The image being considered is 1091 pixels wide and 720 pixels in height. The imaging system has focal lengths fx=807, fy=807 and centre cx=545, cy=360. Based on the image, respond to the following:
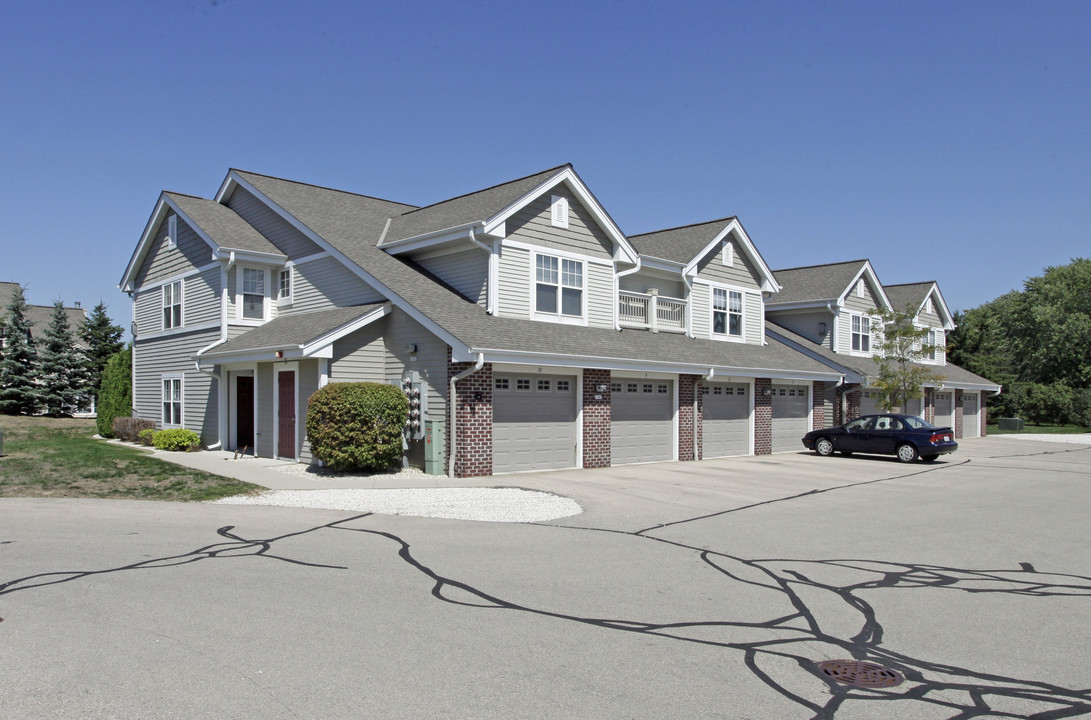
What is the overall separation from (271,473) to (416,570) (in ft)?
32.6

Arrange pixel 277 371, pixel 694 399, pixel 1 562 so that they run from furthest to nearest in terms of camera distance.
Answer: pixel 694 399 < pixel 277 371 < pixel 1 562

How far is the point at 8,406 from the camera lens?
37094mm

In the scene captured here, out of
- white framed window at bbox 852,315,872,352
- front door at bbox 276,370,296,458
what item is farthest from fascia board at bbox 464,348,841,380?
white framed window at bbox 852,315,872,352

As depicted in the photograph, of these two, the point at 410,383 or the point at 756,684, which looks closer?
the point at 756,684

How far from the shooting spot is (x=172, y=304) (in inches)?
1012

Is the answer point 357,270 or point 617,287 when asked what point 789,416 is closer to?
point 617,287

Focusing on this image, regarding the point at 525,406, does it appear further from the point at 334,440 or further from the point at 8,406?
the point at 8,406

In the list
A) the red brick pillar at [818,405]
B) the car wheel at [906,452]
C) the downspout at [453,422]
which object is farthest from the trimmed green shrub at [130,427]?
the car wheel at [906,452]

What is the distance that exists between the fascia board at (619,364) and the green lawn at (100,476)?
5.53 meters

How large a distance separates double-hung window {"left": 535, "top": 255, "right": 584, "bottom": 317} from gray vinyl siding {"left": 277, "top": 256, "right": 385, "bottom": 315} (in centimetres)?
399

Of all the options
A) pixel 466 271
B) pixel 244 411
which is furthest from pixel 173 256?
pixel 466 271

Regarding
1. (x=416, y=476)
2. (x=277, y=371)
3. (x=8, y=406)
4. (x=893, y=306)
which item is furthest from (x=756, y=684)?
(x=8, y=406)

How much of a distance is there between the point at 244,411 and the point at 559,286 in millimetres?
9647

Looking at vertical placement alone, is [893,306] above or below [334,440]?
above
